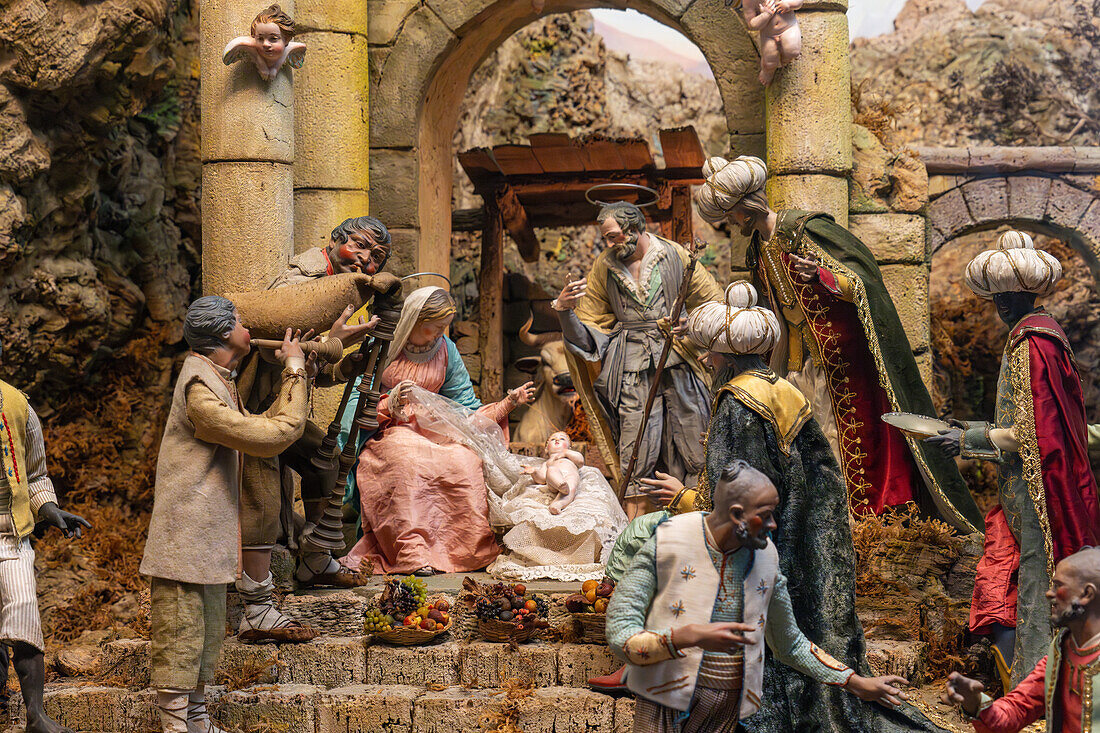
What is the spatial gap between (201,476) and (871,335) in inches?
139

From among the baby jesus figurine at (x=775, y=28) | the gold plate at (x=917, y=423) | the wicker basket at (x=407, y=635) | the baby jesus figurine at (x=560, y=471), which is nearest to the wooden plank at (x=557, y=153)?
the baby jesus figurine at (x=775, y=28)

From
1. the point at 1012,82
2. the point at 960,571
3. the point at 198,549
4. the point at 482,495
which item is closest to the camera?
the point at 198,549

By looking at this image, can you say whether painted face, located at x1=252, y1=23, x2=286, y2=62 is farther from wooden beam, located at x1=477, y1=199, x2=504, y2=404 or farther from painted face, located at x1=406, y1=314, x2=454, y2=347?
wooden beam, located at x1=477, y1=199, x2=504, y2=404

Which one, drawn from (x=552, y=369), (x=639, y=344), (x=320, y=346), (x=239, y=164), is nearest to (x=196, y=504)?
(x=320, y=346)

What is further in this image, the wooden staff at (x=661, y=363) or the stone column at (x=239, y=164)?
the stone column at (x=239, y=164)

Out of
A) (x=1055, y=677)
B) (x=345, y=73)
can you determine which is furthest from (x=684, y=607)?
(x=345, y=73)

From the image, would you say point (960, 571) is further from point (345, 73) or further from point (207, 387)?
point (345, 73)

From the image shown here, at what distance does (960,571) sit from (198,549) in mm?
3865

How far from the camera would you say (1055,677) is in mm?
3484

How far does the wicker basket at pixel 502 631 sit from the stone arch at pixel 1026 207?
4.85 meters

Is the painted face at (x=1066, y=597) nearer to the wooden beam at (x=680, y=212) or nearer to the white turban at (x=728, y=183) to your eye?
the white turban at (x=728, y=183)

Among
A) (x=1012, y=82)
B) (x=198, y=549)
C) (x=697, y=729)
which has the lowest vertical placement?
(x=697, y=729)

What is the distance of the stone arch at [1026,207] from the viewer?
874 centimetres

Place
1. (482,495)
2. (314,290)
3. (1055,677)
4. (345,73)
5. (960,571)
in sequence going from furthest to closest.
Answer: (345,73)
(482,495)
(960,571)
(314,290)
(1055,677)
